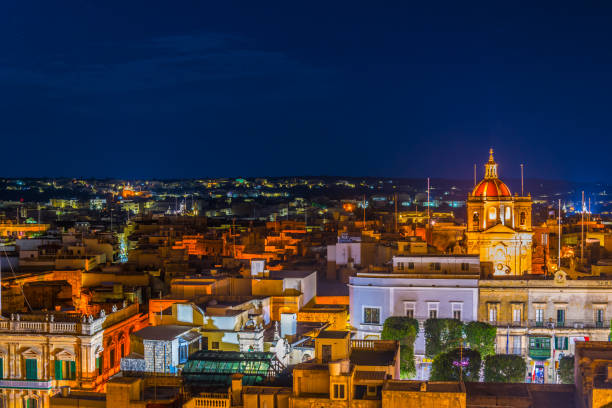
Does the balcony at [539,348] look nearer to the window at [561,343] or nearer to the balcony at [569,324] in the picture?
the window at [561,343]

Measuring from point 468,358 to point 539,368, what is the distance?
23.0ft

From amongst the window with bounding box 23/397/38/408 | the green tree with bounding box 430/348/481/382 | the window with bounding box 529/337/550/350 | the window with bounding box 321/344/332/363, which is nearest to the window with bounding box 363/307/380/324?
the green tree with bounding box 430/348/481/382

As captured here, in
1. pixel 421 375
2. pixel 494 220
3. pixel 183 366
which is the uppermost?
pixel 494 220

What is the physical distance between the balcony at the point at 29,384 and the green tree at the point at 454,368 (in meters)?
15.3

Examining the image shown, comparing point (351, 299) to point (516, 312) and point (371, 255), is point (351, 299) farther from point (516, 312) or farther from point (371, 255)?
point (371, 255)

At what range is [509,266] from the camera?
5275 cm

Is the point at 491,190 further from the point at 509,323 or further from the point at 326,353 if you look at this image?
the point at 326,353

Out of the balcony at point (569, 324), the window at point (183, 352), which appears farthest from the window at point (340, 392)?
the balcony at point (569, 324)

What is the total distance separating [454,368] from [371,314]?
877cm

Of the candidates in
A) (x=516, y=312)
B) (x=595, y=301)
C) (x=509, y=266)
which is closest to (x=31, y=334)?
(x=516, y=312)

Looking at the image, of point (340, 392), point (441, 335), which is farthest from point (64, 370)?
point (441, 335)

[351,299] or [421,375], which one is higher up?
[351,299]

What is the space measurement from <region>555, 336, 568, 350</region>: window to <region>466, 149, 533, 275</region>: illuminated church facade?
12745 mm

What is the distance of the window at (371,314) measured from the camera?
40875 mm
